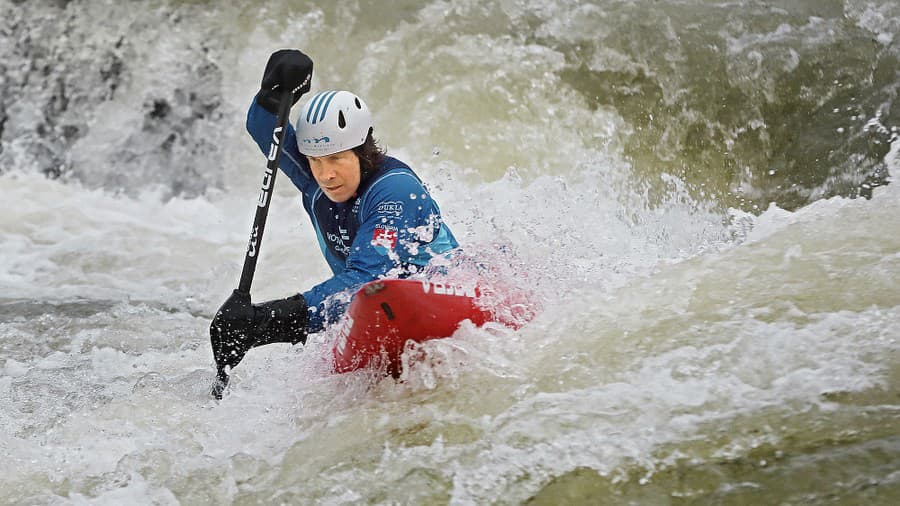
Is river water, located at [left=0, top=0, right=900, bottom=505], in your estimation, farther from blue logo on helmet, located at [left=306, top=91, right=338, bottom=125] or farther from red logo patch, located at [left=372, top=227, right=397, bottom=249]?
blue logo on helmet, located at [left=306, top=91, right=338, bottom=125]

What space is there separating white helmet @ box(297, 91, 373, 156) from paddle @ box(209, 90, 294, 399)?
0.11 meters

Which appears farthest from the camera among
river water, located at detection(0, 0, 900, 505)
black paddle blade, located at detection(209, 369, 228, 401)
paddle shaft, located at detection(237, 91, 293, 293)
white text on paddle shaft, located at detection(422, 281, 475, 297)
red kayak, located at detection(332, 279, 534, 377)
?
paddle shaft, located at detection(237, 91, 293, 293)

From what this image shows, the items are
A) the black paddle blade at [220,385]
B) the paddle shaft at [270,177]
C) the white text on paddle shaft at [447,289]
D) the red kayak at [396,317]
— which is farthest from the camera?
the paddle shaft at [270,177]

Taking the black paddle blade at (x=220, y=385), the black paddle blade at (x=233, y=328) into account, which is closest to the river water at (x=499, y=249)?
the black paddle blade at (x=220, y=385)

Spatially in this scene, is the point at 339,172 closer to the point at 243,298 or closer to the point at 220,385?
the point at 243,298

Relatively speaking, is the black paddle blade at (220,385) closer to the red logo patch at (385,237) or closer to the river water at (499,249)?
the river water at (499,249)

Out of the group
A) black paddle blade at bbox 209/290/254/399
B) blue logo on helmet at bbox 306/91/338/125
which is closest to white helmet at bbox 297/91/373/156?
blue logo on helmet at bbox 306/91/338/125

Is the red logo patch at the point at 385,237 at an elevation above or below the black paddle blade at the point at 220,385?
above

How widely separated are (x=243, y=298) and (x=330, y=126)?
2.30 feet

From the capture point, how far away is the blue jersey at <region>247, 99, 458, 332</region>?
3.31m

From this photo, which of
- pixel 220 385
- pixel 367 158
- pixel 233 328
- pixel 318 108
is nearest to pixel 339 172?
pixel 367 158

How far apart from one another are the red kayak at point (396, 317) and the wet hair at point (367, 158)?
1.75ft

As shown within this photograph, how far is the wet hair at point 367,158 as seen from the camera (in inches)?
141

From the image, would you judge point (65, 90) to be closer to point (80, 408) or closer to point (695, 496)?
point (80, 408)
